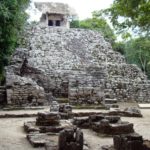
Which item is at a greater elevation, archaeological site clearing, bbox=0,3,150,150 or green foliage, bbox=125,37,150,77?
green foliage, bbox=125,37,150,77

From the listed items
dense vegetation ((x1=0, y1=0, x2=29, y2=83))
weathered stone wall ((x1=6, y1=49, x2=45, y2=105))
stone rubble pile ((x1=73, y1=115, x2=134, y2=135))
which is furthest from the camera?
weathered stone wall ((x1=6, y1=49, x2=45, y2=105))

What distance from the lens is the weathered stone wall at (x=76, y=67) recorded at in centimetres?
2424

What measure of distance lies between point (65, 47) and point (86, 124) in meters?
15.6

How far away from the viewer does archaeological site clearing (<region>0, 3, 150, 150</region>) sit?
39.8 feet

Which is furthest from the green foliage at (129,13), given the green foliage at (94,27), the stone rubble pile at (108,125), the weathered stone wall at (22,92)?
the green foliage at (94,27)

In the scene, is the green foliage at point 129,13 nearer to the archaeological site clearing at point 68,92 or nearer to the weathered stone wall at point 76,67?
the archaeological site clearing at point 68,92

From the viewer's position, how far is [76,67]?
2634cm

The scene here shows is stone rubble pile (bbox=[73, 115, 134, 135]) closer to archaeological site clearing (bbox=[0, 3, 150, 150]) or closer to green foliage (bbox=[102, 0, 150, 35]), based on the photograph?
archaeological site clearing (bbox=[0, 3, 150, 150])

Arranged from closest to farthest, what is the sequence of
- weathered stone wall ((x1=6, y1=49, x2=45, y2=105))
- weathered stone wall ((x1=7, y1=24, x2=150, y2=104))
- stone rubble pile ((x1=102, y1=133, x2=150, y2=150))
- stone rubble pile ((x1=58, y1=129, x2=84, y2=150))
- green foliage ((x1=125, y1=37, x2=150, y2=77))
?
stone rubble pile ((x1=102, y1=133, x2=150, y2=150)) → stone rubble pile ((x1=58, y1=129, x2=84, y2=150)) → weathered stone wall ((x1=6, y1=49, x2=45, y2=105)) → weathered stone wall ((x1=7, y1=24, x2=150, y2=104)) → green foliage ((x1=125, y1=37, x2=150, y2=77))

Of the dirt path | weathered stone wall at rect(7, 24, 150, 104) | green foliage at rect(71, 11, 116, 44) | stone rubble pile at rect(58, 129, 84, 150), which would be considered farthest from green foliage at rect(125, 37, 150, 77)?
stone rubble pile at rect(58, 129, 84, 150)

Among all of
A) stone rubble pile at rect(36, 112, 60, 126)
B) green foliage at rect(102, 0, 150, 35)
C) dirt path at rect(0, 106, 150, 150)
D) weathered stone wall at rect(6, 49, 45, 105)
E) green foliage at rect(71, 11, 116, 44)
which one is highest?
green foliage at rect(71, 11, 116, 44)

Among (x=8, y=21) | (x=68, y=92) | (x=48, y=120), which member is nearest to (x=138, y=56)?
(x=68, y=92)

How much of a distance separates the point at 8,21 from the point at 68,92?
621cm

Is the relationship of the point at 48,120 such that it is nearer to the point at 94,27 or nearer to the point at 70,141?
the point at 70,141
